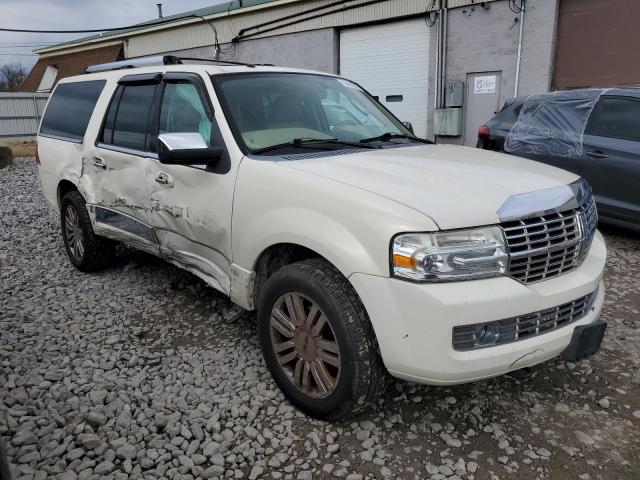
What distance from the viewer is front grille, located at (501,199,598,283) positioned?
7.47 feet

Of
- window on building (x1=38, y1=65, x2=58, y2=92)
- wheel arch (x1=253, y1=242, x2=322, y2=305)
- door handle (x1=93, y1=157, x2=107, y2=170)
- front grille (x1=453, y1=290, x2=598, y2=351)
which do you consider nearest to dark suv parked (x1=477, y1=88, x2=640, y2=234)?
front grille (x1=453, y1=290, x2=598, y2=351)

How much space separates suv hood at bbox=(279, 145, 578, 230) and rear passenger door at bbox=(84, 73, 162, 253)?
4.99 ft

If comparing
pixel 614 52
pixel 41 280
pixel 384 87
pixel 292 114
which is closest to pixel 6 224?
pixel 41 280

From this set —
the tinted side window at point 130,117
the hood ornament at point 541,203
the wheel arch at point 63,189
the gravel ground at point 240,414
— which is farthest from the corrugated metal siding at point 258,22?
the gravel ground at point 240,414

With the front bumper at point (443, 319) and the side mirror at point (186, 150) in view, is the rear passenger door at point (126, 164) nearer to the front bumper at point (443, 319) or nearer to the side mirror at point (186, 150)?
the side mirror at point (186, 150)

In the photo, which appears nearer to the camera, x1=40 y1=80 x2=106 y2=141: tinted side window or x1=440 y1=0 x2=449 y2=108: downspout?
Answer: x1=40 y1=80 x2=106 y2=141: tinted side window

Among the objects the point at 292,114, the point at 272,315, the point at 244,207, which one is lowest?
the point at 272,315

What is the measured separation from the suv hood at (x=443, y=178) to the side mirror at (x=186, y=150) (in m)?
0.48

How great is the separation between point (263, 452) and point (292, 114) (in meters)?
2.05

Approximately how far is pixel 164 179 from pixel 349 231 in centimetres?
169

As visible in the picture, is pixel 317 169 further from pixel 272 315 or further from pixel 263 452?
pixel 263 452

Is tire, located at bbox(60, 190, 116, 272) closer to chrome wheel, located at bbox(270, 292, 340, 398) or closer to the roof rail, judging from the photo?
the roof rail

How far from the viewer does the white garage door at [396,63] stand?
12602 mm

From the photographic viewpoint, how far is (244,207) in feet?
9.57
